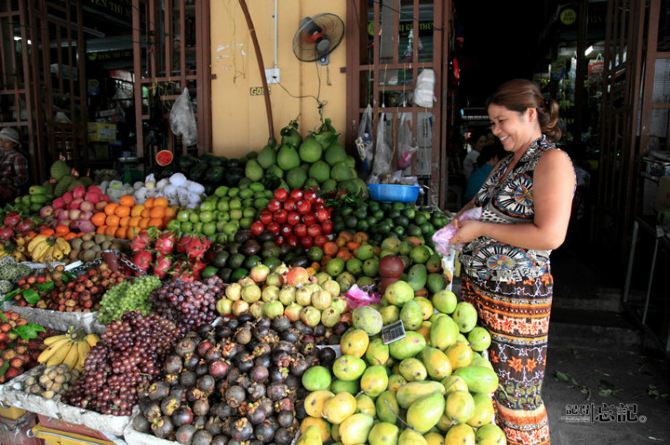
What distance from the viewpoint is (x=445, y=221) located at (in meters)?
3.71

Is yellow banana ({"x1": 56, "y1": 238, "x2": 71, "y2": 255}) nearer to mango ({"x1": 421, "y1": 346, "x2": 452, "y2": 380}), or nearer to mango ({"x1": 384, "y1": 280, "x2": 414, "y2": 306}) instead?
mango ({"x1": 384, "y1": 280, "x2": 414, "y2": 306})

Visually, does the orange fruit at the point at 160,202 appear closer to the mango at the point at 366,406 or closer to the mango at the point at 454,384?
the mango at the point at 366,406

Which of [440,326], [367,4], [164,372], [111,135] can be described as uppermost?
[367,4]

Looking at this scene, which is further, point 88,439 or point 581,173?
point 581,173

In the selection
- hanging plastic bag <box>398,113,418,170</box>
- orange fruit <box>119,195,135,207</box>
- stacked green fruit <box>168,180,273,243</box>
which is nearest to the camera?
stacked green fruit <box>168,180,273,243</box>

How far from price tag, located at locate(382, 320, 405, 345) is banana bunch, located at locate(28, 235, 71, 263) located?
2.84 meters

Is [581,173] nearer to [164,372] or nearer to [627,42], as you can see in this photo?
[627,42]

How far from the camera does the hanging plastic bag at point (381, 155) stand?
4.80m

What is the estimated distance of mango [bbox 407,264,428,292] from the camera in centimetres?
261

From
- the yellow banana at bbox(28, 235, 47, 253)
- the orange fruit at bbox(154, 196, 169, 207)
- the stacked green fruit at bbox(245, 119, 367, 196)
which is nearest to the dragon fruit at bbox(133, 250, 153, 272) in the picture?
the orange fruit at bbox(154, 196, 169, 207)

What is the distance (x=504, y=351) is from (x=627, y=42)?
4618mm

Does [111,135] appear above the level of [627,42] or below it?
below

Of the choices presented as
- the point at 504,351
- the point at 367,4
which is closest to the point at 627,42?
the point at 367,4

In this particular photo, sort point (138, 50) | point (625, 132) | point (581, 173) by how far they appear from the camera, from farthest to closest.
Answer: point (581, 173), point (138, 50), point (625, 132)
